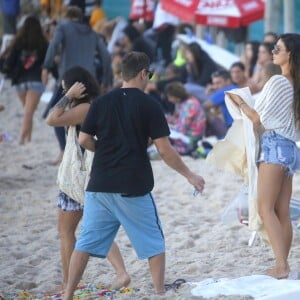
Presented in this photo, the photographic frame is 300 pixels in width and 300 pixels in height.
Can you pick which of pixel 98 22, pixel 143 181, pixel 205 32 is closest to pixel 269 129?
pixel 143 181

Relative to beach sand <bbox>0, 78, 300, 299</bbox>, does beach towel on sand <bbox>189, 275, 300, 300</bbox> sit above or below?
above

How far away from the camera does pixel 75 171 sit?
5.81m

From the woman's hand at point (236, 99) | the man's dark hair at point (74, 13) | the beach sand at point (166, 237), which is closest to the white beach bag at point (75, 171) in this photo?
the beach sand at point (166, 237)

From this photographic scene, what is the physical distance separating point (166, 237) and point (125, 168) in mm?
2376

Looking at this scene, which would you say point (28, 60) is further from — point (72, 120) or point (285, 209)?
point (285, 209)

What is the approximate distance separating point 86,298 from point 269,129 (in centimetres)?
153

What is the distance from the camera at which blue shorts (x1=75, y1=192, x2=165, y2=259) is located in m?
5.35

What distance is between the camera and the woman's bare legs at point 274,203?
233 inches

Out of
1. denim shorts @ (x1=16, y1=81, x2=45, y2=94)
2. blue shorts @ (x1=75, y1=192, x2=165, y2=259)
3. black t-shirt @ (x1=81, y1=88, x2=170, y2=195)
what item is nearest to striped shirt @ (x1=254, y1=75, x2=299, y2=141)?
black t-shirt @ (x1=81, y1=88, x2=170, y2=195)

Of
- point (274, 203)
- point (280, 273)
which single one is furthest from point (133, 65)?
point (280, 273)

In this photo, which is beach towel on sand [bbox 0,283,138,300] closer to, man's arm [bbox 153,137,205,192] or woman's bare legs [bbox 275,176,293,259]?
man's arm [bbox 153,137,205,192]

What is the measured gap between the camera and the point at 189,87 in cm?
1256

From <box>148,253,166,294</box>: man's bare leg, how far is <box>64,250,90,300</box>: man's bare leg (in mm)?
375

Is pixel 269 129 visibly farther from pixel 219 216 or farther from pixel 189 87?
pixel 189 87
